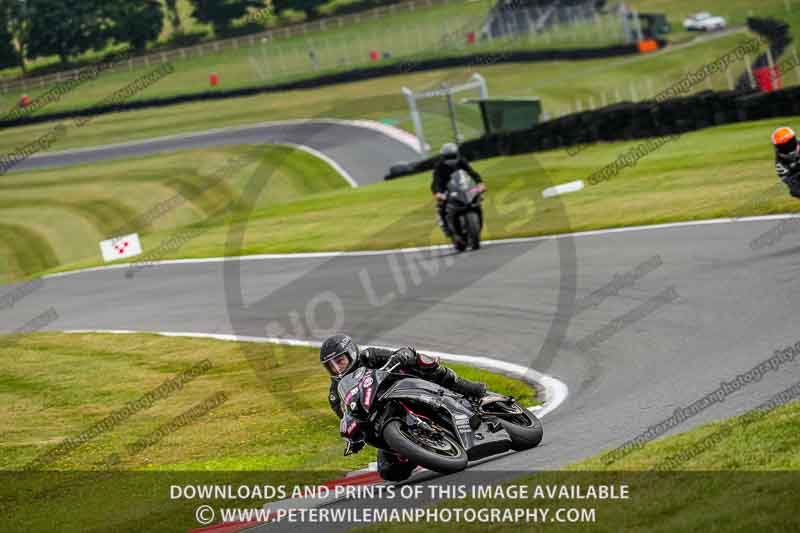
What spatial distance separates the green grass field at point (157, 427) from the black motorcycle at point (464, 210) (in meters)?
5.40

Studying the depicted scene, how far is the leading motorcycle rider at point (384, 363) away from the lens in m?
9.48

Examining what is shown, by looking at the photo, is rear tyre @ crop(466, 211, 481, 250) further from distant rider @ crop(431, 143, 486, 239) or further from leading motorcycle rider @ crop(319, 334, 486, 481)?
leading motorcycle rider @ crop(319, 334, 486, 481)

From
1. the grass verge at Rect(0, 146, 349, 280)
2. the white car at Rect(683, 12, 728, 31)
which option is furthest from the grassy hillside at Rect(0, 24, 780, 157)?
the grass verge at Rect(0, 146, 349, 280)

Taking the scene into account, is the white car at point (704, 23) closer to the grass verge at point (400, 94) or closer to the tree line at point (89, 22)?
the grass verge at point (400, 94)

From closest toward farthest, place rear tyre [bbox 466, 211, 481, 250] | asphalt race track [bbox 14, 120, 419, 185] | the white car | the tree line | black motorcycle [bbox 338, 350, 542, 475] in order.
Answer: black motorcycle [bbox 338, 350, 542, 475] → rear tyre [bbox 466, 211, 481, 250] → asphalt race track [bbox 14, 120, 419, 185] → the white car → the tree line

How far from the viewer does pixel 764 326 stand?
39.7ft

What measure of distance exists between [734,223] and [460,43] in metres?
55.8

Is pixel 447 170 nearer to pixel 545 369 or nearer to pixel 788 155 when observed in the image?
pixel 788 155

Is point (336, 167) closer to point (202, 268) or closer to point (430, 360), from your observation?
point (202, 268)

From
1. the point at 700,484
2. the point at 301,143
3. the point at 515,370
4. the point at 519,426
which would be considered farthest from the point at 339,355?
the point at 301,143

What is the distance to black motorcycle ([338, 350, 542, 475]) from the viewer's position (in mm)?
8984

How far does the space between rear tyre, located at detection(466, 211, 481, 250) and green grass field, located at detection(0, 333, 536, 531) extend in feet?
18.3

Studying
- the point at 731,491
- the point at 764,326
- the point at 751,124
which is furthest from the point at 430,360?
the point at 751,124

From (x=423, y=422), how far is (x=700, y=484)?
2.57 metres
